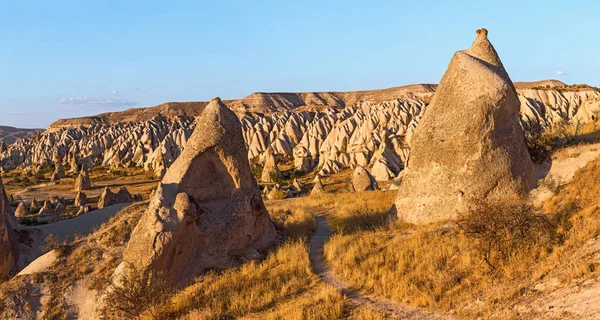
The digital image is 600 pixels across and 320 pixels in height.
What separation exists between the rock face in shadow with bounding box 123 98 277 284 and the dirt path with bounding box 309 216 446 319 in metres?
1.17

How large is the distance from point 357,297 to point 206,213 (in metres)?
3.70

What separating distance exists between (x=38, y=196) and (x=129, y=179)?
40.6 ft

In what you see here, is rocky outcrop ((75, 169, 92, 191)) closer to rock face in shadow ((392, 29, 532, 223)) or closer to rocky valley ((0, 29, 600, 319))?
rocky valley ((0, 29, 600, 319))

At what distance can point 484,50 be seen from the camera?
1118cm

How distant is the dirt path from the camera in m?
5.98

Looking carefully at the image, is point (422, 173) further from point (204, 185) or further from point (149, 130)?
point (149, 130)

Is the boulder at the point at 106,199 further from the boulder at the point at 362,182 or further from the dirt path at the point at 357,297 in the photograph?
the dirt path at the point at 357,297

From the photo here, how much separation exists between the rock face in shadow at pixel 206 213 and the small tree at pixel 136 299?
61 cm

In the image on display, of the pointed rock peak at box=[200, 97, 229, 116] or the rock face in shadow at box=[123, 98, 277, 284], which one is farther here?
the pointed rock peak at box=[200, 97, 229, 116]

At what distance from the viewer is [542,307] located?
5.12 m

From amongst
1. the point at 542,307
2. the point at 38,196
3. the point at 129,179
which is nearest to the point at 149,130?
the point at 129,179

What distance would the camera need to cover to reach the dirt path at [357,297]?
598cm

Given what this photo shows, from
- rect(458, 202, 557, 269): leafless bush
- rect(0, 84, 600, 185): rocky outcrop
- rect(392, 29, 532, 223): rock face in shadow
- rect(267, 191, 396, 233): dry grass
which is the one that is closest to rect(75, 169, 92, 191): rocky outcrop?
rect(0, 84, 600, 185): rocky outcrop

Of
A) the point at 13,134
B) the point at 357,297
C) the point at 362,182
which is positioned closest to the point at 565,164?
the point at 357,297
